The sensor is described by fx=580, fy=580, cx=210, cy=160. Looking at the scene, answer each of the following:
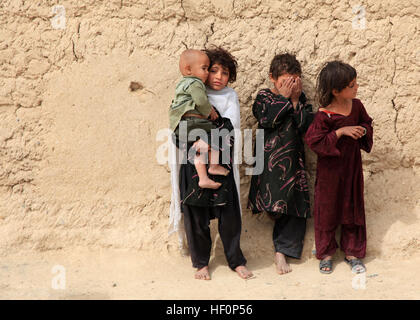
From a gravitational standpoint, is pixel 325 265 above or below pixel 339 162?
below

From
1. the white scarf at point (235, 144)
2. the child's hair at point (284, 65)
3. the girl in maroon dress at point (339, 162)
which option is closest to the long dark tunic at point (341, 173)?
the girl in maroon dress at point (339, 162)

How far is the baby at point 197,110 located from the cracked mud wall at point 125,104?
45 cm

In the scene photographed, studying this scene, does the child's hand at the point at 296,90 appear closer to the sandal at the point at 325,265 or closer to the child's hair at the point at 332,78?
the child's hair at the point at 332,78

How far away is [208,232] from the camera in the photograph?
138 inches

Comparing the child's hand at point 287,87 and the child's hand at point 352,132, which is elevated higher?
the child's hand at point 287,87

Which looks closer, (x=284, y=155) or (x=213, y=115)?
(x=213, y=115)

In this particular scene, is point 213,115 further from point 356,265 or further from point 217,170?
point 356,265

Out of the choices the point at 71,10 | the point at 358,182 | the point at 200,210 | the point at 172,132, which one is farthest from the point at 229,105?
the point at 71,10

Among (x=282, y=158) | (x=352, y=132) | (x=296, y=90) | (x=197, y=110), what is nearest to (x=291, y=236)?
(x=282, y=158)

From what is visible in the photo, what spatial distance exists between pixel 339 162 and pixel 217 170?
738 mm

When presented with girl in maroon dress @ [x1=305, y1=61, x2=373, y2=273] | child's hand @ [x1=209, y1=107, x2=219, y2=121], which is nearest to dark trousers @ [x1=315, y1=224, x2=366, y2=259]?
girl in maroon dress @ [x1=305, y1=61, x2=373, y2=273]

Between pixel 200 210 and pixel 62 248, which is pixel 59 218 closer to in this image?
pixel 62 248

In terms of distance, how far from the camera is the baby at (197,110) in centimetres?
327

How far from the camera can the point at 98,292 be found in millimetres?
3311
